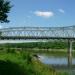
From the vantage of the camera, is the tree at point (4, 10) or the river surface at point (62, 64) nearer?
the tree at point (4, 10)

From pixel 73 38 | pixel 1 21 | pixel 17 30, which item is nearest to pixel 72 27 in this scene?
pixel 17 30

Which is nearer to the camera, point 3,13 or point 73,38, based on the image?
point 3,13

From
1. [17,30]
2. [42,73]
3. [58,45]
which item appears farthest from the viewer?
[58,45]

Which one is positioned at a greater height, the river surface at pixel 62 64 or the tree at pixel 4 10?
the tree at pixel 4 10

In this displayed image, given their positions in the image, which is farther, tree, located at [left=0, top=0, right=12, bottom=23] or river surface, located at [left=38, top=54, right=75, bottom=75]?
river surface, located at [left=38, top=54, right=75, bottom=75]

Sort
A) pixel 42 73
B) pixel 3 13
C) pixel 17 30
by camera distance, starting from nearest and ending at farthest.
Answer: pixel 42 73
pixel 3 13
pixel 17 30

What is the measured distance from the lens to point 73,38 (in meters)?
120

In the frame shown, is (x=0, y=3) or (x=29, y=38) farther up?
(x=0, y=3)

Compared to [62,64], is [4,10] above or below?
above

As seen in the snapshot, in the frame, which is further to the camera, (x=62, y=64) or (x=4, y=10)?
(x=62, y=64)

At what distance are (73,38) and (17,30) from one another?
4409cm

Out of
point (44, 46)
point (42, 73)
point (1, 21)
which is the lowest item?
point (44, 46)

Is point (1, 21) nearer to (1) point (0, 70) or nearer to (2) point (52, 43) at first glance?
(1) point (0, 70)

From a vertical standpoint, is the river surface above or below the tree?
below
